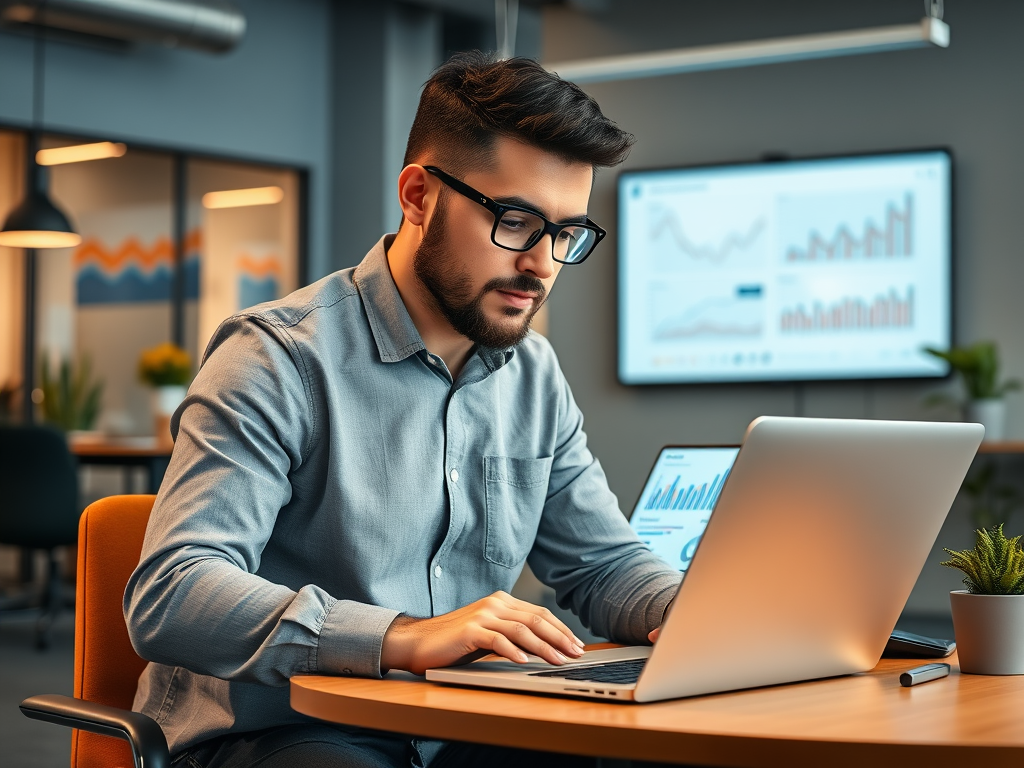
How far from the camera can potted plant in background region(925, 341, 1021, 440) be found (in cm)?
498

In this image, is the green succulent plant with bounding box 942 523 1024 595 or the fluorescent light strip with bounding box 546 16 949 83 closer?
the green succulent plant with bounding box 942 523 1024 595

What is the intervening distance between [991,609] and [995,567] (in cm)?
5

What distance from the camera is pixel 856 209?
5.44 metres

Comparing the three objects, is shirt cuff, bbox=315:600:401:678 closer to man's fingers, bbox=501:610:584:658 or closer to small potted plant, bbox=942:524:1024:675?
man's fingers, bbox=501:610:584:658

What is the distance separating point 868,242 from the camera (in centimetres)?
540

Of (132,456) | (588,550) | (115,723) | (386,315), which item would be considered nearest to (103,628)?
(115,723)

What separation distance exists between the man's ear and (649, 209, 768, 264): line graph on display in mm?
4297

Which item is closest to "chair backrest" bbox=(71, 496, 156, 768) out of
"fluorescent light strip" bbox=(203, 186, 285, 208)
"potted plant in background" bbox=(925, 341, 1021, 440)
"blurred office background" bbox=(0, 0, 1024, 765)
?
"blurred office background" bbox=(0, 0, 1024, 765)

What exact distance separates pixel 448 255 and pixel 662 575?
47cm

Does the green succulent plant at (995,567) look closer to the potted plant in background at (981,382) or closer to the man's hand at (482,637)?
the man's hand at (482,637)

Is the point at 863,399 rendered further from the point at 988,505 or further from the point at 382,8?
the point at 382,8

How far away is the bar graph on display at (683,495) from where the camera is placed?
206 centimetres

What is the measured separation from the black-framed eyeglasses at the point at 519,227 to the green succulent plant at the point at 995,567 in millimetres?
526

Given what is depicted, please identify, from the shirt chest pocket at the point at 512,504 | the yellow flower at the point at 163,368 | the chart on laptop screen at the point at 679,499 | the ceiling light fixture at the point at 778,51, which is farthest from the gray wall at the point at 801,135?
the shirt chest pocket at the point at 512,504
